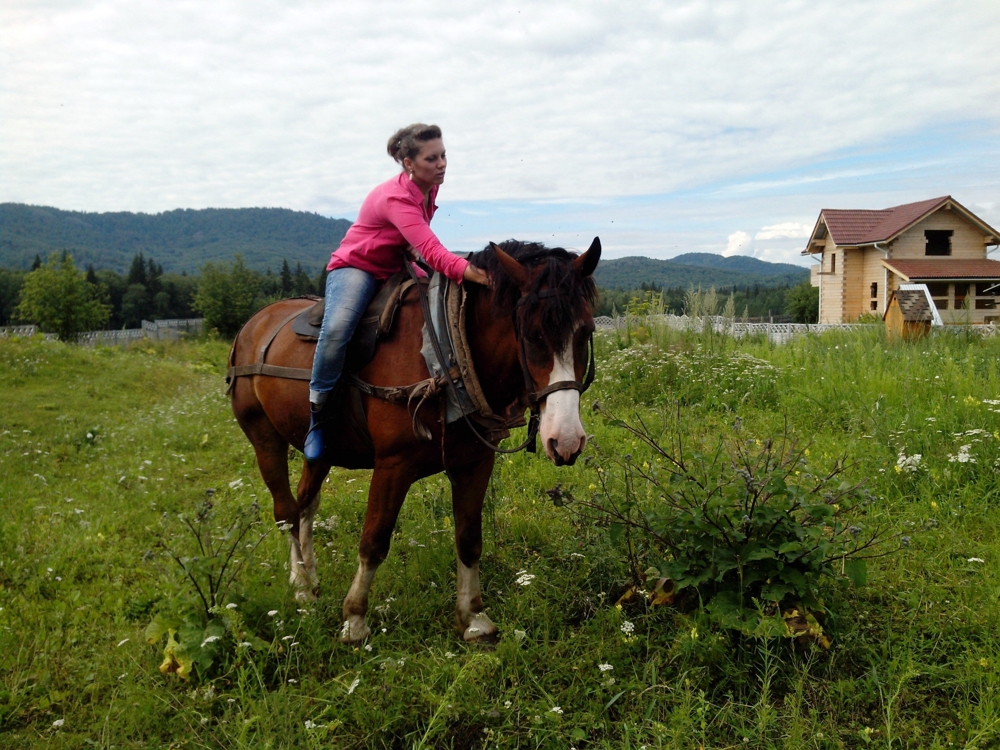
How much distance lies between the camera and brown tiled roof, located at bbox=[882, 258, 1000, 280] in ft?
91.9

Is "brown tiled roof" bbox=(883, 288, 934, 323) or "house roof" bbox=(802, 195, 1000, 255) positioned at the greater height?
"house roof" bbox=(802, 195, 1000, 255)

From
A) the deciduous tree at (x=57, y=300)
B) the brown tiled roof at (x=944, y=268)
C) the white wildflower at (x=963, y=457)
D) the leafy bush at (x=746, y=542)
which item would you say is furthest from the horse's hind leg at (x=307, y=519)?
the deciduous tree at (x=57, y=300)

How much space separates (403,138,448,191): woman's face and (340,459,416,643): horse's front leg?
1.51m

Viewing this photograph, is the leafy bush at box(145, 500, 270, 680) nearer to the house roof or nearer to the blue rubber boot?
the blue rubber boot

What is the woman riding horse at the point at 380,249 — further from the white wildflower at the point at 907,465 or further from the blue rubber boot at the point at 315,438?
the white wildflower at the point at 907,465

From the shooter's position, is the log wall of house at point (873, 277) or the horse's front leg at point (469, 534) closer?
the horse's front leg at point (469, 534)

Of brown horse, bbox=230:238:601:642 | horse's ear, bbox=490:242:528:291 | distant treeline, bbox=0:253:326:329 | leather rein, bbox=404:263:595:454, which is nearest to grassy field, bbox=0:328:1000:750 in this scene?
brown horse, bbox=230:238:601:642

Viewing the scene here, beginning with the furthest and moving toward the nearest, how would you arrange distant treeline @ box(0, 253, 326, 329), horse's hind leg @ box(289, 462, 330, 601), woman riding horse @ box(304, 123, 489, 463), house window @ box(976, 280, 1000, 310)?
1. distant treeline @ box(0, 253, 326, 329)
2. house window @ box(976, 280, 1000, 310)
3. horse's hind leg @ box(289, 462, 330, 601)
4. woman riding horse @ box(304, 123, 489, 463)

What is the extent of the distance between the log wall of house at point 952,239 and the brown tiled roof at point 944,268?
1.36ft

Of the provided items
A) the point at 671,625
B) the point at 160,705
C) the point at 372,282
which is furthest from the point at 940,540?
the point at 160,705

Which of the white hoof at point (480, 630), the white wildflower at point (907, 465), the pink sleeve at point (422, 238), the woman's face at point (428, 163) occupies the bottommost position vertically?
the white hoof at point (480, 630)

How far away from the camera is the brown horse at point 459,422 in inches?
108

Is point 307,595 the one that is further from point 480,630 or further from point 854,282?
point 854,282

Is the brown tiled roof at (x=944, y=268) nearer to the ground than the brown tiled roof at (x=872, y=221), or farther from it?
nearer to the ground
